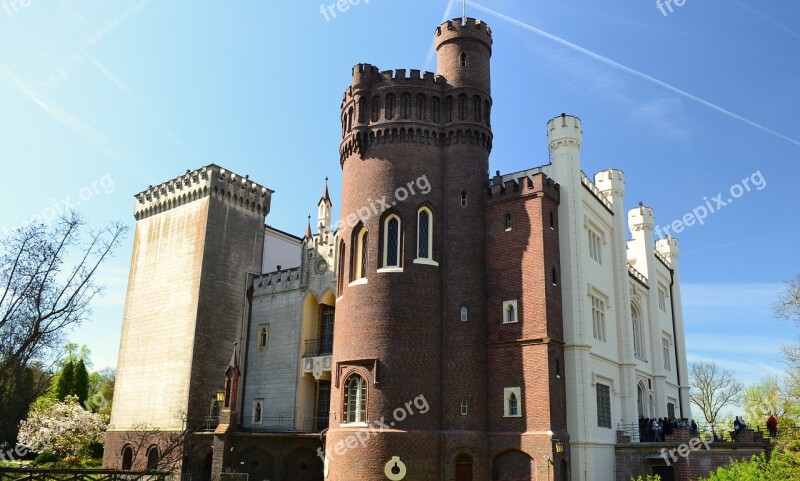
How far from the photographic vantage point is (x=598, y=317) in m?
32.1

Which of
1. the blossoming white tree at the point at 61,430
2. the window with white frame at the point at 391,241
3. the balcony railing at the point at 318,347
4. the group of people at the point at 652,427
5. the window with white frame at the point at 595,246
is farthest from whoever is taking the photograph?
the blossoming white tree at the point at 61,430

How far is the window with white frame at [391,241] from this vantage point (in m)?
29.3

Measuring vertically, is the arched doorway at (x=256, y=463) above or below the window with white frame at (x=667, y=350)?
below

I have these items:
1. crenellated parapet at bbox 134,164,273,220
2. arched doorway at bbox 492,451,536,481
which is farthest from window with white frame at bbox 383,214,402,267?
crenellated parapet at bbox 134,164,273,220

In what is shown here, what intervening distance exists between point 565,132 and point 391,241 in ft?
31.8

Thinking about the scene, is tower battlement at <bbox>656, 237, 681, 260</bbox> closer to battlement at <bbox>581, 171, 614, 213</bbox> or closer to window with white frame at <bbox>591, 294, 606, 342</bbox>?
battlement at <bbox>581, 171, 614, 213</bbox>

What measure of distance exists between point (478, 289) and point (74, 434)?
33.5 m

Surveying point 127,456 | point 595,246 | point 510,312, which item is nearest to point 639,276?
point 595,246

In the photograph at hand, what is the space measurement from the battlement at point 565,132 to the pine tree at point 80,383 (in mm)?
49589

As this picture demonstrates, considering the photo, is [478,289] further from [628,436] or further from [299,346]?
[299,346]

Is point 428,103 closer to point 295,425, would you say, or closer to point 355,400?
point 355,400

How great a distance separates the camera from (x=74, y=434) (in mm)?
47094

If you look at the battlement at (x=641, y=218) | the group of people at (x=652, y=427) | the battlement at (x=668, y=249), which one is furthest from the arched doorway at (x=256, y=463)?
the battlement at (x=668, y=249)

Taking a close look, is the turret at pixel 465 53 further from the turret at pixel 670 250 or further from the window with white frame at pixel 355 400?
the turret at pixel 670 250
